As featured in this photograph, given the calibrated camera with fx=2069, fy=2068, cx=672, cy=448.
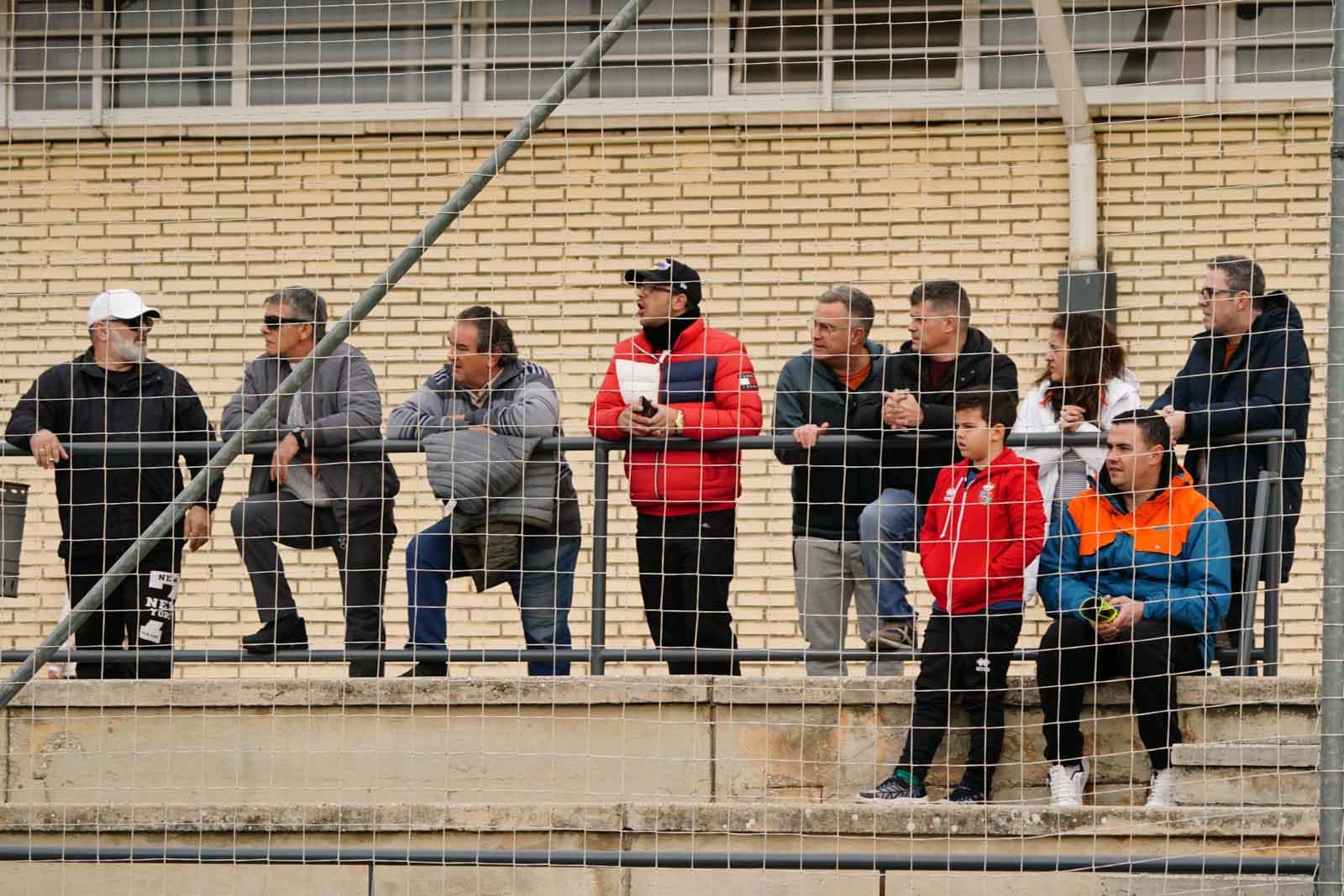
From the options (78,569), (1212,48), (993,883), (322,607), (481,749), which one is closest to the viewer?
(993,883)

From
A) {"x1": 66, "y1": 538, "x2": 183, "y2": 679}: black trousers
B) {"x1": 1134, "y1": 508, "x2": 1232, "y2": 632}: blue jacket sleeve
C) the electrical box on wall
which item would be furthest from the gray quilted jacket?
the electrical box on wall

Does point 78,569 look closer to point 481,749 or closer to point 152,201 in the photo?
point 481,749

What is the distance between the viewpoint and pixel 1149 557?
712cm

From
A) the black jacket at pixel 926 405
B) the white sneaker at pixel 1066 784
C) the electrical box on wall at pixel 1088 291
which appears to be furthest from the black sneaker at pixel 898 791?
the electrical box on wall at pixel 1088 291

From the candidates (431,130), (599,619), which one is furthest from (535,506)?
(431,130)

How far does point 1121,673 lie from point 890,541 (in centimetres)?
97

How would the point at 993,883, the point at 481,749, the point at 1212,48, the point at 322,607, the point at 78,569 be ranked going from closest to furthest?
1. the point at 993,883
2. the point at 481,749
3. the point at 78,569
4. the point at 322,607
5. the point at 1212,48

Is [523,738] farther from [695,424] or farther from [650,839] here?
[695,424]

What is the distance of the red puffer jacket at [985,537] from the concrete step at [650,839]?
77cm

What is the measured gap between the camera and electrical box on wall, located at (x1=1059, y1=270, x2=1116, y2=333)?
34.0 ft

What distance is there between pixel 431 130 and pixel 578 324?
1.31 metres

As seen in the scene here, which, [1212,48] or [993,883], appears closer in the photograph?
[993,883]

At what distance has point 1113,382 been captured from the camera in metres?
7.66

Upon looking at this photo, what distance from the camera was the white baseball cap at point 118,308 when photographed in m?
8.23
